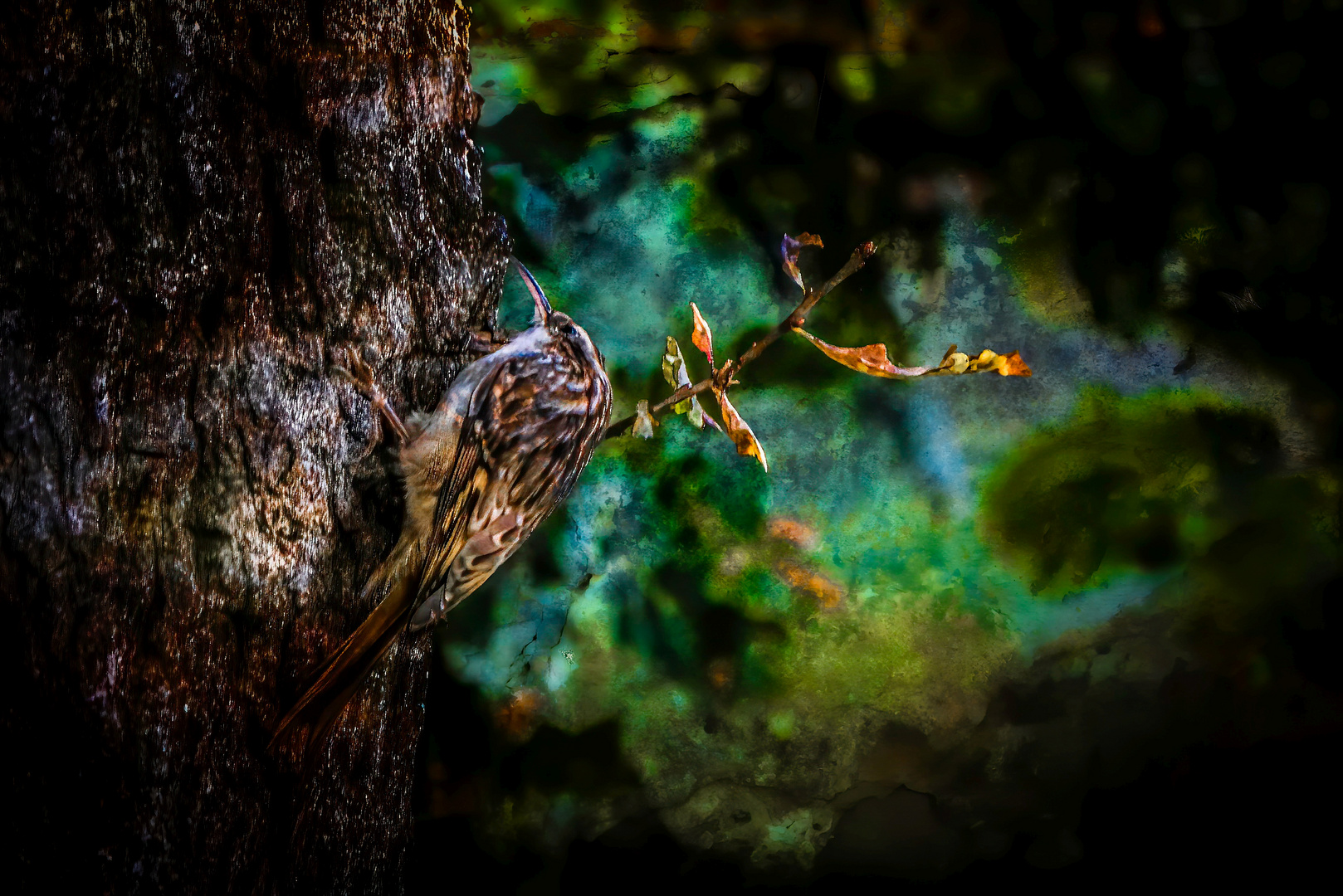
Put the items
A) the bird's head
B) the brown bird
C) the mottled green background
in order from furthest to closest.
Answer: the mottled green background → the bird's head → the brown bird

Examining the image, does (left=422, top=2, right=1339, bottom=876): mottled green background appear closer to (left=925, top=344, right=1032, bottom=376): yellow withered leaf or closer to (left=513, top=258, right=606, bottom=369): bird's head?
(left=513, top=258, right=606, bottom=369): bird's head

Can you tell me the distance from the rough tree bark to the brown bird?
0.09ft

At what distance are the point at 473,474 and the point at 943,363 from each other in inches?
17.2

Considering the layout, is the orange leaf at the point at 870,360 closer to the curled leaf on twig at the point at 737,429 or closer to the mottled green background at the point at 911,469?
the curled leaf on twig at the point at 737,429

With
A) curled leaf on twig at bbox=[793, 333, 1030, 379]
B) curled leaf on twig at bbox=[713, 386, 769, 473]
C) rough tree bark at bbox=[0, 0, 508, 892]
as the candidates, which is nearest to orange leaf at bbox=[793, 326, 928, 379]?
curled leaf on twig at bbox=[793, 333, 1030, 379]

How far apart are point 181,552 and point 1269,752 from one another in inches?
61.5

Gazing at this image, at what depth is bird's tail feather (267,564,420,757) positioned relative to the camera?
2.02ft

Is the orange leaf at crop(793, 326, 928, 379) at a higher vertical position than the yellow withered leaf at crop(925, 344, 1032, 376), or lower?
lower

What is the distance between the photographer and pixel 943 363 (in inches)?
27.5

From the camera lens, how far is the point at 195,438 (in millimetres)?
582

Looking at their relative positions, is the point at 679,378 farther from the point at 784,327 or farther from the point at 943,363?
the point at 943,363

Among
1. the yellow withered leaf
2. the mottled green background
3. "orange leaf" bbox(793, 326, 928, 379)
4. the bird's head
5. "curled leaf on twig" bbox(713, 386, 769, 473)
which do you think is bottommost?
the mottled green background

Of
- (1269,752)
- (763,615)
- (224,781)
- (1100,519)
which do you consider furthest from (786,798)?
(224,781)

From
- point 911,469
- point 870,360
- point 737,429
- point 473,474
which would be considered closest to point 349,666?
point 473,474
